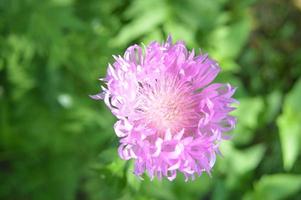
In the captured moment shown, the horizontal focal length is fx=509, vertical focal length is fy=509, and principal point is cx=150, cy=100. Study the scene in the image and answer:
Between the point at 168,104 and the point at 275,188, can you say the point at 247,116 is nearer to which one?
the point at 275,188

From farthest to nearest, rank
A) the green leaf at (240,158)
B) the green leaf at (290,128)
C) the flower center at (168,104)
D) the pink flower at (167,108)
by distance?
the green leaf at (240,158) → the green leaf at (290,128) → the flower center at (168,104) → the pink flower at (167,108)

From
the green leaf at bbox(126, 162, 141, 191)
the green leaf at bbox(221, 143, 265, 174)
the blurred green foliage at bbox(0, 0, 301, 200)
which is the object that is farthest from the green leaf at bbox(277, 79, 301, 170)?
the green leaf at bbox(126, 162, 141, 191)

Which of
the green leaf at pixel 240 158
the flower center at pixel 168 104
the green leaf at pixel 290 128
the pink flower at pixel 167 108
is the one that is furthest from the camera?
the green leaf at pixel 240 158

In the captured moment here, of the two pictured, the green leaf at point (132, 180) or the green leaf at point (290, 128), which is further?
the green leaf at point (290, 128)

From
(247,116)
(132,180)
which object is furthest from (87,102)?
(132,180)

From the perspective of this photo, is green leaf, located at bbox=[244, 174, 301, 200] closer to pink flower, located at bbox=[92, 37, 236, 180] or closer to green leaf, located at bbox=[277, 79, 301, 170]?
green leaf, located at bbox=[277, 79, 301, 170]

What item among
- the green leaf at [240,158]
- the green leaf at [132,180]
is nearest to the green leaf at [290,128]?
the green leaf at [240,158]

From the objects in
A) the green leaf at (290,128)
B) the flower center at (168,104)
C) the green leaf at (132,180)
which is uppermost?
the green leaf at (290,128)

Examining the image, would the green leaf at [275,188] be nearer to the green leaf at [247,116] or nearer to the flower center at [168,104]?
the green leaf at [247,116]
